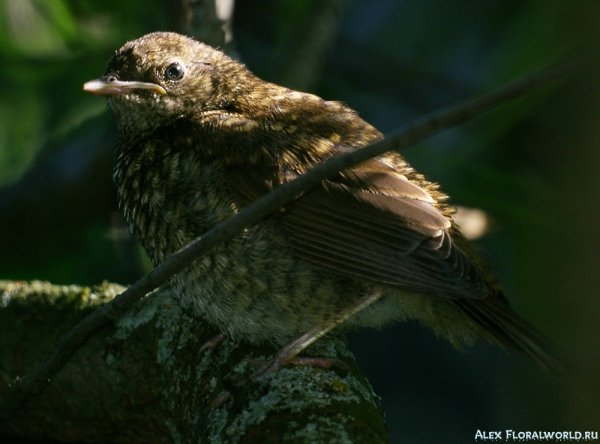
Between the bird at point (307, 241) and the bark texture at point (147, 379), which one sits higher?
the bird at point (307, 241)

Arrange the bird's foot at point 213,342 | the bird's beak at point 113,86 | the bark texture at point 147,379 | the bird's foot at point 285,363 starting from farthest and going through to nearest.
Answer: the bird's beak at point 113,86
the bird's foot at point 213,342
the bird's foot at point 285,363
the bark texture at point 147,379

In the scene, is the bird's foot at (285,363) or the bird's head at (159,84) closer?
the bird's foot at (285,363)

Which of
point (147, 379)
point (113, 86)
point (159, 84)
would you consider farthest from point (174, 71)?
point (147, 379)

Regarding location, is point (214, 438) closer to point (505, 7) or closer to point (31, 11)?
point (31, 11)

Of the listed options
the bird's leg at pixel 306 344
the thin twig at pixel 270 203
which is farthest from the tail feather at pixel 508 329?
the thin twig at pixel 270 203

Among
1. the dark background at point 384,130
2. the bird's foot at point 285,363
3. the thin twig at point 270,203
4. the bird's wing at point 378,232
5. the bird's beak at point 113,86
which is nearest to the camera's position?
the thin twig at point 270,203

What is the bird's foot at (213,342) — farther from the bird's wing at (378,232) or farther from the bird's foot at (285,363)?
the bird's wing at (378,232)

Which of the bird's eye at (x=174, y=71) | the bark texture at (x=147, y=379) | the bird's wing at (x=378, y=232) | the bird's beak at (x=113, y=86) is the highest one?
the bird's eye at (x=174, y=71)

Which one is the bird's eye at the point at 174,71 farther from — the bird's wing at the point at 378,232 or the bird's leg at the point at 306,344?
the bird's leg at the point at 306,344
